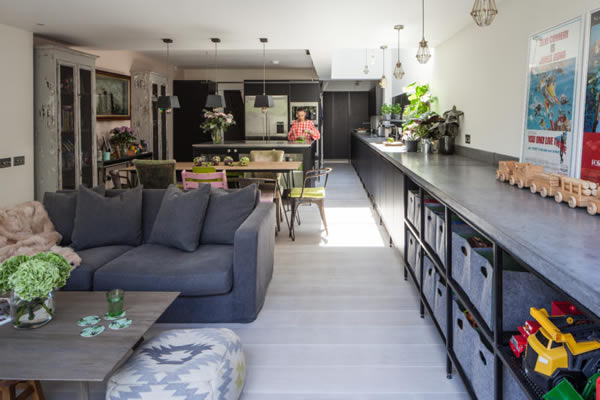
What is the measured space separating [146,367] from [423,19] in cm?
486

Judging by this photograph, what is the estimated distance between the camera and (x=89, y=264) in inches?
142

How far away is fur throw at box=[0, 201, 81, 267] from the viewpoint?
3643 millimetres

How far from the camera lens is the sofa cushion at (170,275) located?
348cm

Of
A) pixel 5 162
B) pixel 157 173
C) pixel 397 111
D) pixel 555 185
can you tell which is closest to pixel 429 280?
pixel 555 185

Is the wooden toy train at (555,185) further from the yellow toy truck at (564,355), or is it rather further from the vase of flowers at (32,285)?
the vase of flowers at (32,285)

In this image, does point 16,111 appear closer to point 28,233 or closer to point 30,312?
point 28,233

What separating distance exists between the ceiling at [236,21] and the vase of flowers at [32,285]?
3.61 m

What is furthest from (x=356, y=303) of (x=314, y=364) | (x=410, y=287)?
(x=314, y=364)

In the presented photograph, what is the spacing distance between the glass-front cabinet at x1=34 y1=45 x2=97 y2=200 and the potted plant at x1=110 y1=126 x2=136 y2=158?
1337 millimetres

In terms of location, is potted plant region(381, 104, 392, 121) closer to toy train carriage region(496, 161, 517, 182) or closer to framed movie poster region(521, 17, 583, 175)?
framed movie poster region(521, 17, 583, 175)

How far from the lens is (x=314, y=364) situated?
302 centimetres

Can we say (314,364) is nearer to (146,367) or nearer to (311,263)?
(146,367)

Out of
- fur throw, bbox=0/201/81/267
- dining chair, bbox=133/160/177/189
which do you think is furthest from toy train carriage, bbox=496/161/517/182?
dining chair, bbox=133/160/177/189

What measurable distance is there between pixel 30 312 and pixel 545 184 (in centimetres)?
275
